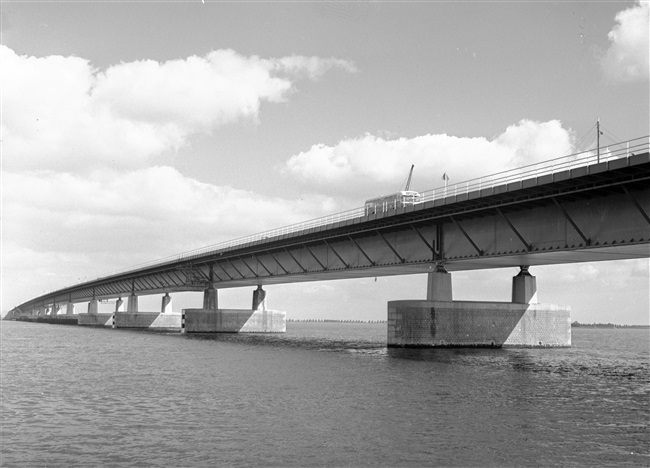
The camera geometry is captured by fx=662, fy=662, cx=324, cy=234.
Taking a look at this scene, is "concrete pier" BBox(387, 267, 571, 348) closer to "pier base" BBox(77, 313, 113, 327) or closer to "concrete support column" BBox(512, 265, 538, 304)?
"concrete support column" BBox(512, 265, 538, 304)

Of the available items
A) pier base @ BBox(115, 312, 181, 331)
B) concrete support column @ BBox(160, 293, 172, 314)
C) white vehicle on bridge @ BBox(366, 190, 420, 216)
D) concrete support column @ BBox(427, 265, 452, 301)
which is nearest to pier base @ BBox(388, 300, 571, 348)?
concrete support column @ BBox(427, 265, 452, 301)

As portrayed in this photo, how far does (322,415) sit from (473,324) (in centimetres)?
3915

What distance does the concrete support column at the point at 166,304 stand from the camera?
13888 cm

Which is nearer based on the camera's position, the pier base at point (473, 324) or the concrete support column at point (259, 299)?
the pier base at point (473, 324)

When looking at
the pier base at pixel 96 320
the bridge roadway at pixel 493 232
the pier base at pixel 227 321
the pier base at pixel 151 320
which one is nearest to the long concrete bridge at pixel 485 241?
the bridge roadway at pixel 493 232

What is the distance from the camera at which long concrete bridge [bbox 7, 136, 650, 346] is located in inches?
1623

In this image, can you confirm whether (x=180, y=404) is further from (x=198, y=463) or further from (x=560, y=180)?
(x=560, y=180)

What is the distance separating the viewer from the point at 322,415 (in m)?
25.0

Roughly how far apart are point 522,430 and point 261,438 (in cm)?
897

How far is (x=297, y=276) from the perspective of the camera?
270 feet

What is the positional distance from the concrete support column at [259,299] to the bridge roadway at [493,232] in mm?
20812

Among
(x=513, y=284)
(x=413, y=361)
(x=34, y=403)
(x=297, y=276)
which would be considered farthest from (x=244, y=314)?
(x=34, y=403)

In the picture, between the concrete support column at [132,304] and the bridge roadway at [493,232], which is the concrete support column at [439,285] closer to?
the bridge roadway at [493,232]

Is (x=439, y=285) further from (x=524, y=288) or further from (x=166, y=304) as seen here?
(x=166, y=304)
